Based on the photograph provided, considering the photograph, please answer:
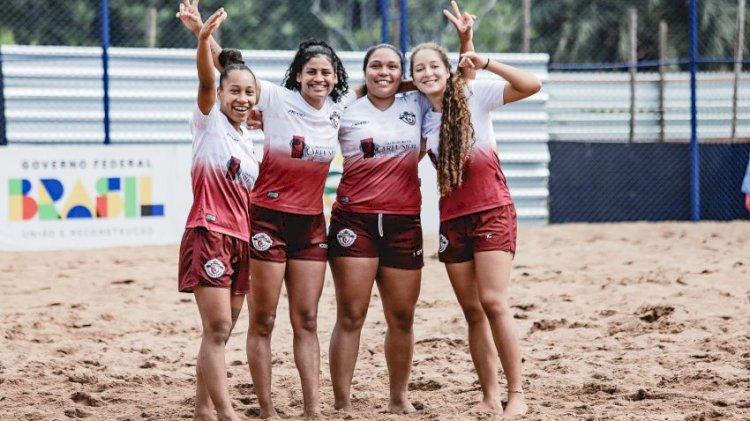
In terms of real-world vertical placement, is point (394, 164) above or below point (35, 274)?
above

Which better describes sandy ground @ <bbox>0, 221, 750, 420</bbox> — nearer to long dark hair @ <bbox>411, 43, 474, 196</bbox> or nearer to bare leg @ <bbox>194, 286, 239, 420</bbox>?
bare leg @ <bbox>194, 286, 239, 420</bbox>

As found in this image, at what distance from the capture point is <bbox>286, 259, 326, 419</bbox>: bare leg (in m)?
4.98

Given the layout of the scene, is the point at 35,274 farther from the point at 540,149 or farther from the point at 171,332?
the point at 540,149

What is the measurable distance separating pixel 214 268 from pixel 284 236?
48cm

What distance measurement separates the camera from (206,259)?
15.0 ft

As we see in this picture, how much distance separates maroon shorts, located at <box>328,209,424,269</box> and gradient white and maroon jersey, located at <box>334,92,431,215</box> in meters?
0.04

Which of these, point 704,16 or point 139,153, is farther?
point 704,16

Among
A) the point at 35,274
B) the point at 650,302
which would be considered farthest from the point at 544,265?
the point at 35,274

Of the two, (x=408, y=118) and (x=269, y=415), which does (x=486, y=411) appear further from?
(x=408, y=118)

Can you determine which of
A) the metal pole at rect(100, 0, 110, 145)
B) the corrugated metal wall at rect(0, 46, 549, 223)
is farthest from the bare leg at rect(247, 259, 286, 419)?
the corrugated metal wall at rect(0, 46, 549, 223)

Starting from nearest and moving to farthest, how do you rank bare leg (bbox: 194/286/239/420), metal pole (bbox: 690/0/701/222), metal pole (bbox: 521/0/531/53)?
bare leg (bbox: 194/286/239/420) → metal pole (bbox: 690/0/701/222) → metal pole (bbox: 521/0/531/53)

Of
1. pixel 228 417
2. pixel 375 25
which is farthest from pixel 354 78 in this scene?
pixel 375 25

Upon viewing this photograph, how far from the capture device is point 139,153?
35.7 feet

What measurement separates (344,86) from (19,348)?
3.05 metres
